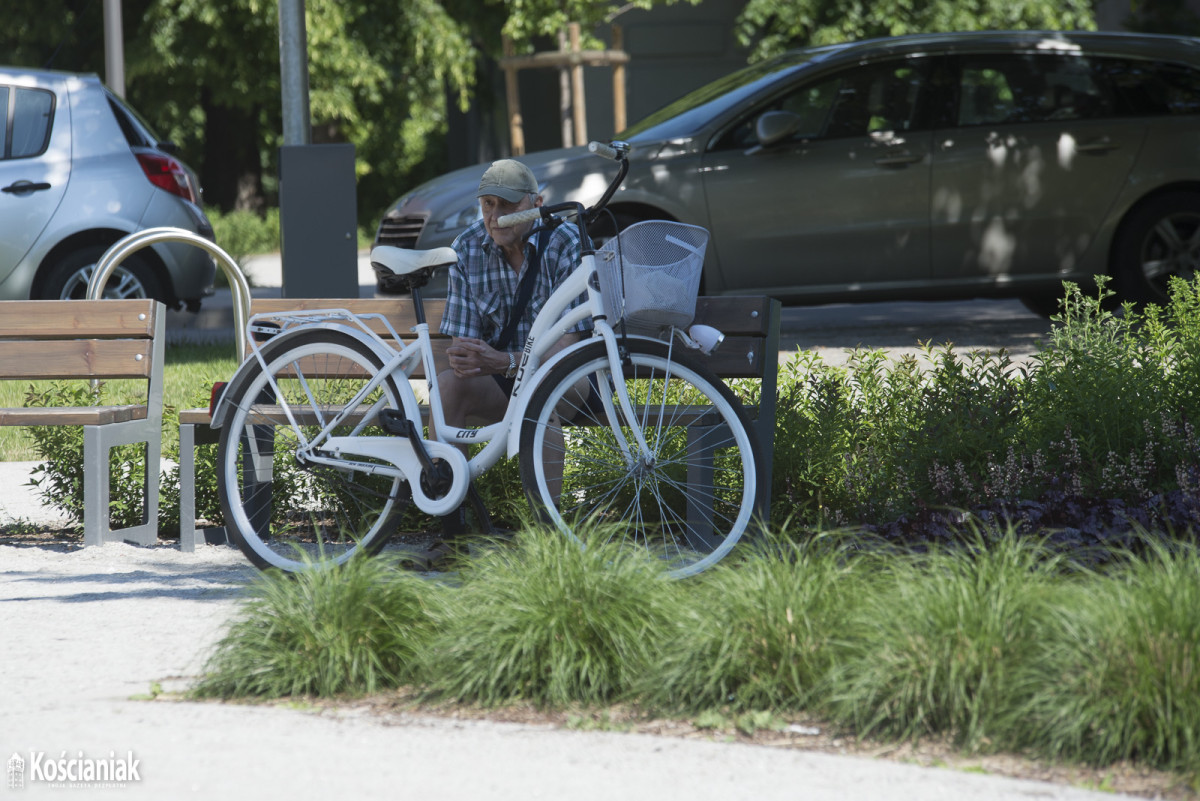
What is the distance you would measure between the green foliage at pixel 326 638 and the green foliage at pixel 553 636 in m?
0.11

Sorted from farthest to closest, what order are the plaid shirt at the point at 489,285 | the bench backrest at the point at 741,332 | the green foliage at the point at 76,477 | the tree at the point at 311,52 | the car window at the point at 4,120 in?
1. the tree at the point at 311,52
2. the car window at the point at 4,120
3. the green foliage at the point at 76,477
4. the bench backrest at the point at 741,332
5. the plaid shirt at the point at 489,285

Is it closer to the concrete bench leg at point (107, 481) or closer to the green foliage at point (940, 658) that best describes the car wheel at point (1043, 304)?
the concrete bench leg at point (107, 481)

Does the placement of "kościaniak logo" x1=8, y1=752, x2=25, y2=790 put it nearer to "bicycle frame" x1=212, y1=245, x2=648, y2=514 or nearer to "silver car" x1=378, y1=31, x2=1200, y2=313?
"bicycle frame" x1=212, y1=245, x2=648, y2=514

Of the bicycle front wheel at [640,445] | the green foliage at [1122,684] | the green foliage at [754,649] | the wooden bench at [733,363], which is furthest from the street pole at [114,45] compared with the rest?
the green foliage at [1122,684]

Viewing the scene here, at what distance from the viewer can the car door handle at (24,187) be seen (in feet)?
30.3

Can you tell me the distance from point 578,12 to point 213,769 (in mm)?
14253

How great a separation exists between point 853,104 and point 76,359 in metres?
5.46

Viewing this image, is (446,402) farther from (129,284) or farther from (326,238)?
(129,284)

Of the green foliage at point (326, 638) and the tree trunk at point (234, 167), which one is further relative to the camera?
the tree trunk at point (234, 167)

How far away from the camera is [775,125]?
8828 millimetres

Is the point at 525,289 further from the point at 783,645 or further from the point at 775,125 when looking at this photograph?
the point at 775,125

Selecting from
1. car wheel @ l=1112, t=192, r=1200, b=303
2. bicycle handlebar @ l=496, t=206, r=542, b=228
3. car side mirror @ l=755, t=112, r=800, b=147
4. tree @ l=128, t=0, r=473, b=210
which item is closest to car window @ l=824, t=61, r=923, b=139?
car side mirror @ l=755, t=112, r=800, b=147

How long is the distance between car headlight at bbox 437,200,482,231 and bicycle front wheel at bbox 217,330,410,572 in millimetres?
3801

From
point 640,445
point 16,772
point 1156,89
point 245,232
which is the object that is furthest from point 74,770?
point 245,232
